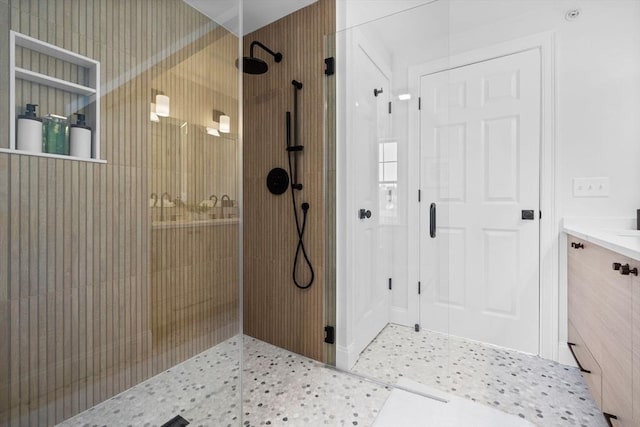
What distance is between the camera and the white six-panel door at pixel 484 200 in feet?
5.95

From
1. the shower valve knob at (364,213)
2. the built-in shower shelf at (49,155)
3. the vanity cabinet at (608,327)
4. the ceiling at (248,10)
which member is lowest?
the vanity cabinet at (608,327)

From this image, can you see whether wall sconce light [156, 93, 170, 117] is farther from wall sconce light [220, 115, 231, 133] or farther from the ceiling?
the ceiling

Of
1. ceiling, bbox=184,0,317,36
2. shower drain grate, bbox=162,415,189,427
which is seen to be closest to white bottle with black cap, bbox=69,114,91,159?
ceiling, bbox=184,0,317,36

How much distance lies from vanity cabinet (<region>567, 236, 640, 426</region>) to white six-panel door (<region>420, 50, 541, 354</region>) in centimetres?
39

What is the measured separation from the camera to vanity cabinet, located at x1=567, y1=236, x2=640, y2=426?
3.19 feet

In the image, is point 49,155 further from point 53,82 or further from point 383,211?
point 383,211

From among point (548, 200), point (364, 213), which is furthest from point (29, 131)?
point (548, 200)

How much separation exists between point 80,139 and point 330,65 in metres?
1.42

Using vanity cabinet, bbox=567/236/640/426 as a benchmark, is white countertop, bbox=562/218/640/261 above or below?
above

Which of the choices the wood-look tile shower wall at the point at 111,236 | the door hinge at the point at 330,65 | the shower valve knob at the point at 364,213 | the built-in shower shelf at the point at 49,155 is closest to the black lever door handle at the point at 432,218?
the shower valve knob at the point at 364,213

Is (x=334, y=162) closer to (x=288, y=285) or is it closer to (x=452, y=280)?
(x=288, y=285)

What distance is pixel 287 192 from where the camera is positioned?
2.09m

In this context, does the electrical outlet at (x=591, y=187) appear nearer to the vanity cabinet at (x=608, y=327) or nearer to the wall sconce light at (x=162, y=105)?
the vanity cabinet at (x=608, y=327)

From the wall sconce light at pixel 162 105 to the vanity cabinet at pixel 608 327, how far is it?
195 centimetres
